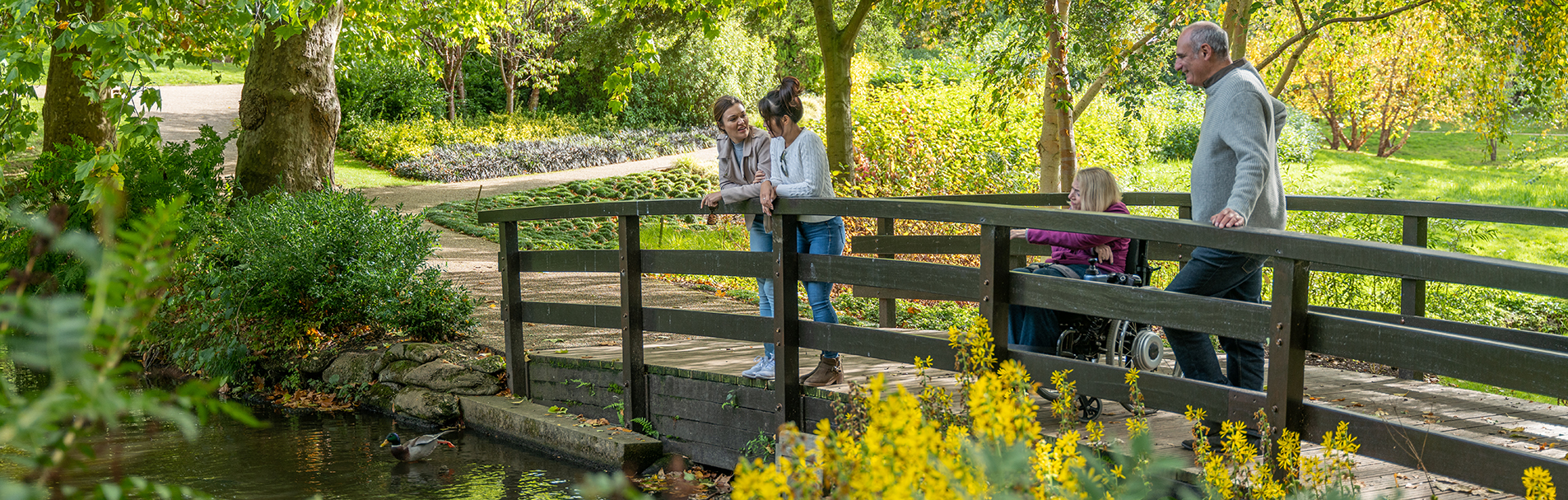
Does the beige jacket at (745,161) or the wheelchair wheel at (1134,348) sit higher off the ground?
the beige jacket at (745,161)

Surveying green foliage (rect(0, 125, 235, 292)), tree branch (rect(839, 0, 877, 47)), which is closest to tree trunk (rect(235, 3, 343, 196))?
green foliage (rect(0, 125, 235, 292))

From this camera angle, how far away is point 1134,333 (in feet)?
16.3

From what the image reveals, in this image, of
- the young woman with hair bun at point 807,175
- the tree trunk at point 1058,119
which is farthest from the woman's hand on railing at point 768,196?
the tree trunk at point 1058,119

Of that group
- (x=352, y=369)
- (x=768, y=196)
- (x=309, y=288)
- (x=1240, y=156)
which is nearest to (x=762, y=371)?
(x=768, y=196)

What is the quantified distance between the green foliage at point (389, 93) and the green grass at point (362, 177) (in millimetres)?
2263

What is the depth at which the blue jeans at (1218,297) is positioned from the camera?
4.09 metres

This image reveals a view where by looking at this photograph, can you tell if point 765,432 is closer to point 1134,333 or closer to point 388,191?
point 1134,333

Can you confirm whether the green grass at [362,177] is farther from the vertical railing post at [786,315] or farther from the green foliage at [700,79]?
the vertical railing post at [786,315]

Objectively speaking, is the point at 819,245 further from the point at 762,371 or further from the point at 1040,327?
the point at 1040,327

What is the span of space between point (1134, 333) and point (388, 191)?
15.7m

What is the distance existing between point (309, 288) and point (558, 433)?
10.2 feet

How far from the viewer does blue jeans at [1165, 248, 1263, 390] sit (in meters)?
4.09

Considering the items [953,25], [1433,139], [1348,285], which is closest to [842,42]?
[953,25]

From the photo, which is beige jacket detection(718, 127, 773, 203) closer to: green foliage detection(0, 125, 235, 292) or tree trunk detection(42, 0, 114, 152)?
green foliage detection(0, 125, 235, 292)
